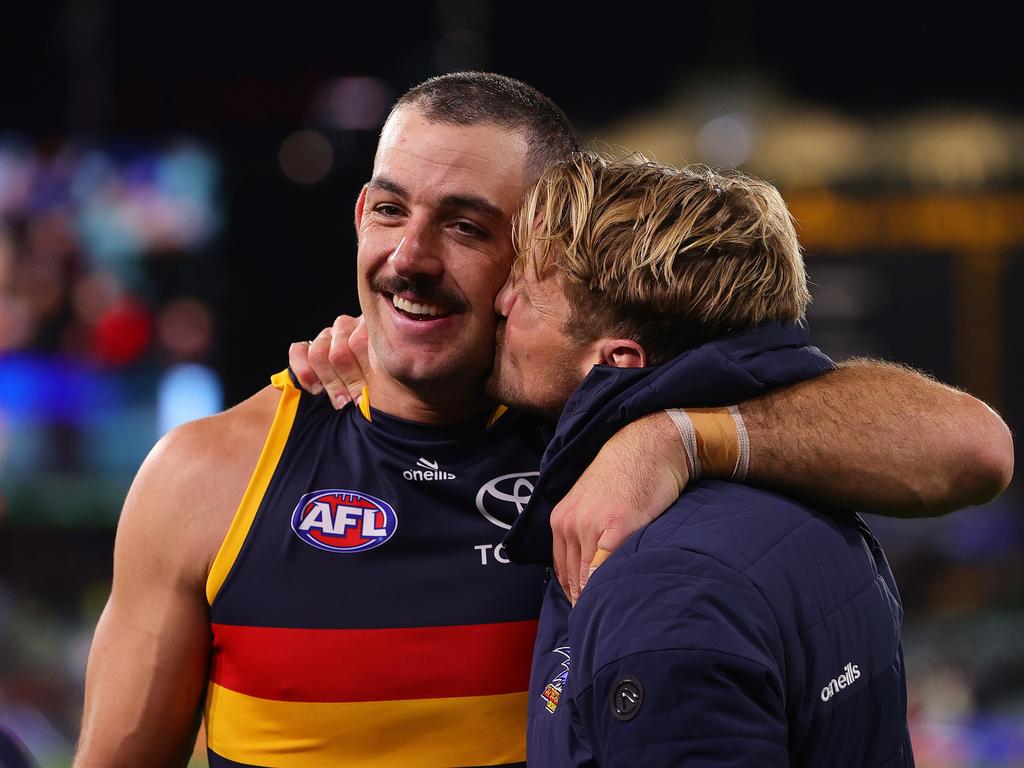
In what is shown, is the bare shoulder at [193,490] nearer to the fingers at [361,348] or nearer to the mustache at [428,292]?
the fingers at [361,348]

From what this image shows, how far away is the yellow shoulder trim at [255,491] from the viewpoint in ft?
5.54

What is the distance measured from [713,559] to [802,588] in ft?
0.41

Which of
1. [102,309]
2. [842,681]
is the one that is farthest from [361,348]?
[102,309]

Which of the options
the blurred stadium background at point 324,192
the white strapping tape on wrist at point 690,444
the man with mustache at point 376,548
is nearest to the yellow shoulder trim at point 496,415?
the man with mustache at point 376,548

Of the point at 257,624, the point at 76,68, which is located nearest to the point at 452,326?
the point at 257,624

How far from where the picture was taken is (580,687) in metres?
1.18

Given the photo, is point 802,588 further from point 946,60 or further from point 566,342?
point 946,60

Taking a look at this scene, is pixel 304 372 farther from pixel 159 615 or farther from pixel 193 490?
pixel 159 615

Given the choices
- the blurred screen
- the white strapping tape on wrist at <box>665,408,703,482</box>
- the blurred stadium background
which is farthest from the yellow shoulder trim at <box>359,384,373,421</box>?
the blurred screen

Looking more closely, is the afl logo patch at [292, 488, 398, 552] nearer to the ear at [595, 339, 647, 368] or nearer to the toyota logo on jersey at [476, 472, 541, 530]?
the toyota logo on jersey at [476, 472, 541, 530]

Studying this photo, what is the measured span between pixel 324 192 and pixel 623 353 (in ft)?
20.4

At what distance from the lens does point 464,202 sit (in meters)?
1.74

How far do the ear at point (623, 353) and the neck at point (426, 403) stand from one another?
1.10 feet

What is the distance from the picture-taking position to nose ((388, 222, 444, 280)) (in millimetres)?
1706
